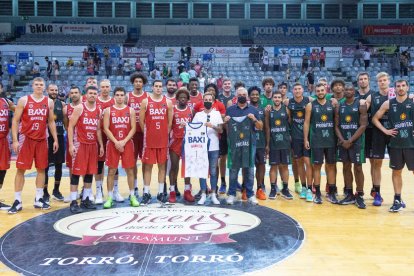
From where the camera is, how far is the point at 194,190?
22.6ft

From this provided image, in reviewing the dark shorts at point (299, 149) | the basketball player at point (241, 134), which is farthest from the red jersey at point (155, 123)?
the dark shorts at point (299, 149)

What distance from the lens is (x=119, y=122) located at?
18.3 ft

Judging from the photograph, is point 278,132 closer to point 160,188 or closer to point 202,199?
point 202,199

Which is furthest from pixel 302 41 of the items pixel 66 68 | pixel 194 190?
pixel 194 190

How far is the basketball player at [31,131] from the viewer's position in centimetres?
547

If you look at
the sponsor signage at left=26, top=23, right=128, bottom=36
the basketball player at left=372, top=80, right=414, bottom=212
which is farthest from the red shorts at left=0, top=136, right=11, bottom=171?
the sponsor signage at left=26, top=23, right=128, bottom=36

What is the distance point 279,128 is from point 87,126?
2.90m

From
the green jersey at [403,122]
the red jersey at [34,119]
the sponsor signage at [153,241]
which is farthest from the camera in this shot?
the red jersey at [34,119]

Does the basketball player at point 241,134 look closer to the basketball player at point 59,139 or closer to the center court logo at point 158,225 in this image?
the center court logo at point 158,225

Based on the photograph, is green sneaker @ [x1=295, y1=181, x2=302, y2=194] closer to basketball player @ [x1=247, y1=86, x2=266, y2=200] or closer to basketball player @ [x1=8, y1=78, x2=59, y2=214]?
basketball player @ [x1=247, y1=86, x2=266, y2=200]

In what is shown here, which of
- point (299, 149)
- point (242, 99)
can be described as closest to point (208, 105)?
point (242, 99)

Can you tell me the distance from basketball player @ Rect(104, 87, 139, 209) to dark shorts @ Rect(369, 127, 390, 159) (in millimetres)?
3510

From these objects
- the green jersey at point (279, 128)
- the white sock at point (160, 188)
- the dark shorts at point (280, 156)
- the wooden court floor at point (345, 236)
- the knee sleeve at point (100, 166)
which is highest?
the green jersey at point (279, 128)

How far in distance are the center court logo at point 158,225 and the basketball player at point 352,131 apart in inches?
69.3
